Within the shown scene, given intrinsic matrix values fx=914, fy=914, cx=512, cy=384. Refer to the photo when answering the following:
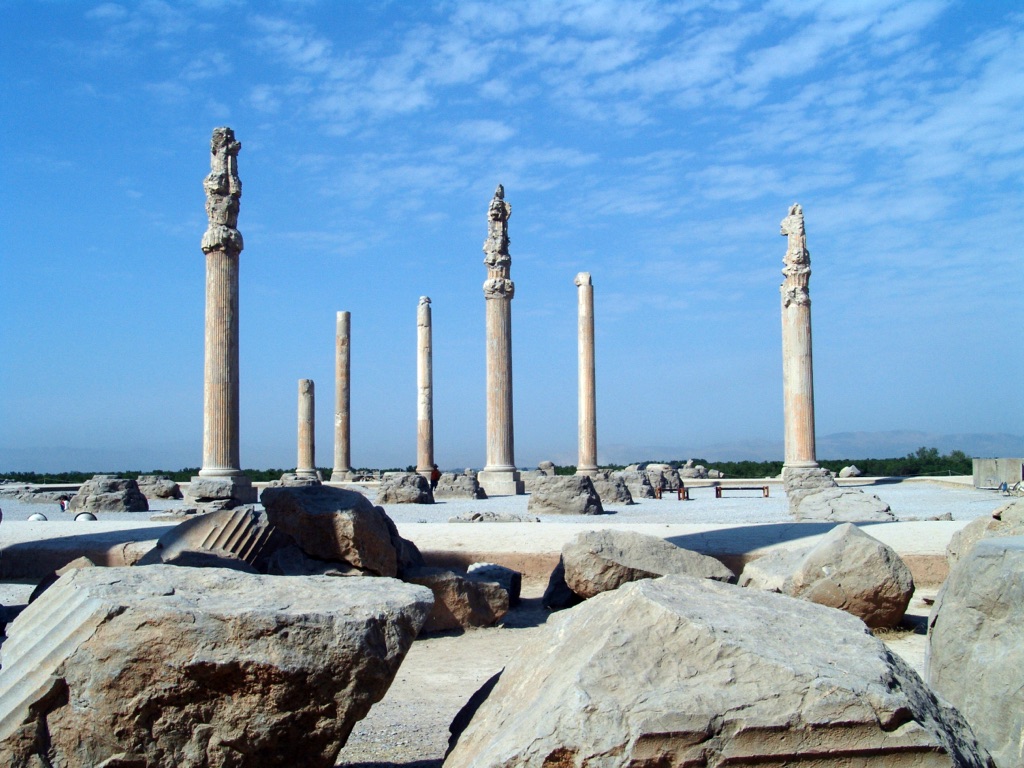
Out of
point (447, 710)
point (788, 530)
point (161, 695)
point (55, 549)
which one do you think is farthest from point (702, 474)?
point (161, 695)

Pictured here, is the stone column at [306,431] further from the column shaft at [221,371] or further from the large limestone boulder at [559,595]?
the large limestone boulder at [559,595]

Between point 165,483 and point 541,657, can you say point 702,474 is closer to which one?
point 165,483

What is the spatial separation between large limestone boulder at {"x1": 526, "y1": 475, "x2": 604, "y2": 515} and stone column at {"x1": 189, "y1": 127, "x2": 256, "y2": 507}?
5.45 m

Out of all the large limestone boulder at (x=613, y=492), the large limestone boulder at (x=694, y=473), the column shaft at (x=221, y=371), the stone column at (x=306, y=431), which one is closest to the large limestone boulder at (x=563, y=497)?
the large limestone boulder at (x=613, y=492)

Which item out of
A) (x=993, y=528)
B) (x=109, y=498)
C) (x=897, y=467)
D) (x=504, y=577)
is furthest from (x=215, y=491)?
(x=897, y=467)

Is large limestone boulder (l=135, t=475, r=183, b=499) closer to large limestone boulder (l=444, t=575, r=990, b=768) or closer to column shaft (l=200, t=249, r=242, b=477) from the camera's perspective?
column shaft (l=200, t=249, r=242, b=477)

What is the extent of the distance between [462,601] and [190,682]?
4401 mm

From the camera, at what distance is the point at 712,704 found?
8.34 ft

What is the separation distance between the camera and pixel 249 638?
289cm

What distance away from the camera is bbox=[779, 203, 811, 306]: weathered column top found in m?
22.9

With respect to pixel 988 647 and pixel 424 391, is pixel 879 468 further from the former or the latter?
pixel 988 647

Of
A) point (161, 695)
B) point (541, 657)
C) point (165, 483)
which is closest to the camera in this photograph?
point (161, 695)

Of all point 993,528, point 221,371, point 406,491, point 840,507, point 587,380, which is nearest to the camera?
point 993,528

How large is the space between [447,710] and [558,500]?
39.2 ft
